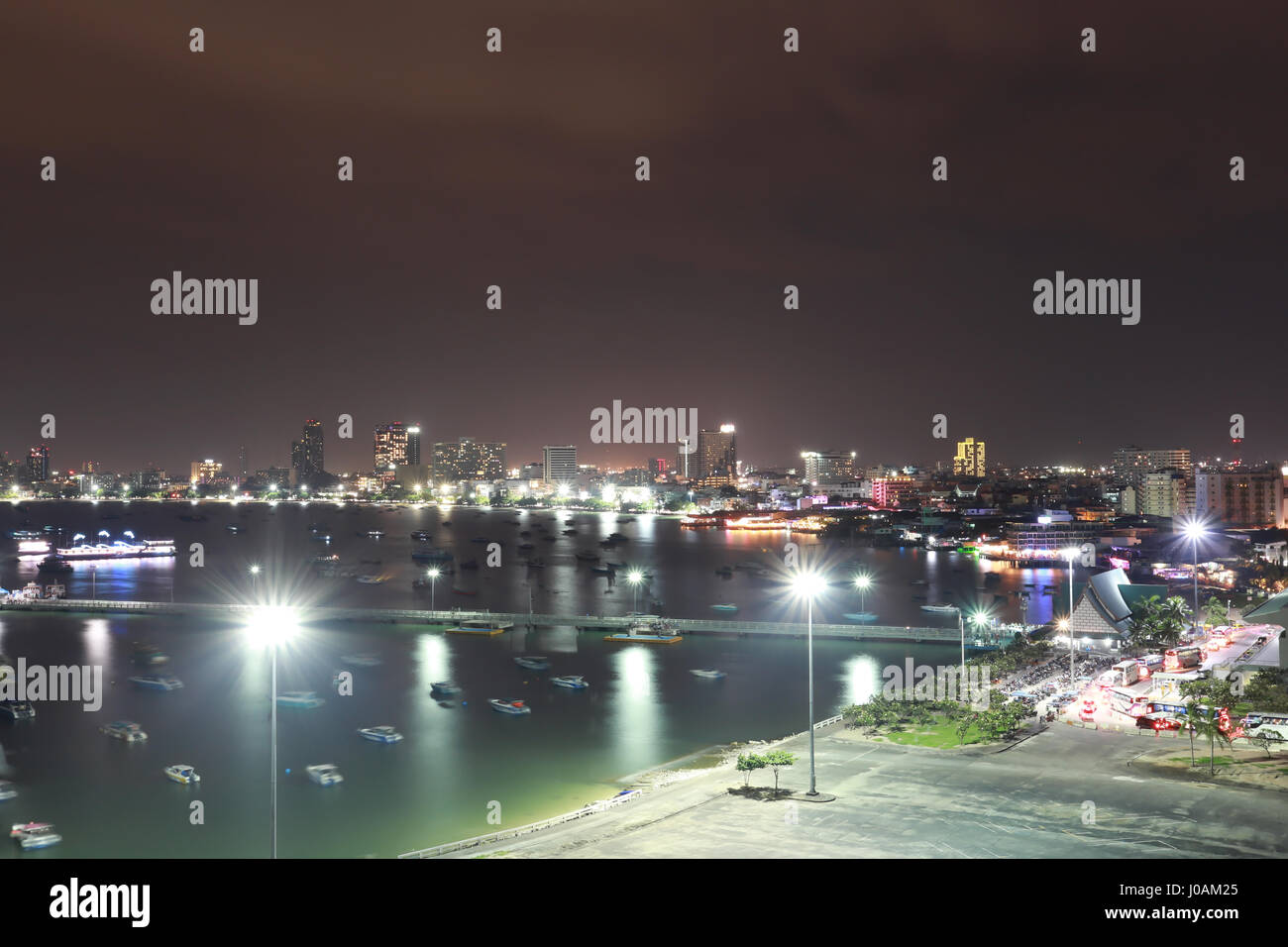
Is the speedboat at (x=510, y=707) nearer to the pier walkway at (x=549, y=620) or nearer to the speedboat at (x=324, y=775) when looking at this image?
the speedboat at (x=324, y=775)

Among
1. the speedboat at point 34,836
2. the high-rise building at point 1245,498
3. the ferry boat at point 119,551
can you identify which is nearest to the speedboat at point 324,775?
the speedboat at point 34,836

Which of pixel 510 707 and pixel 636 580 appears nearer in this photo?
pixel 510 707

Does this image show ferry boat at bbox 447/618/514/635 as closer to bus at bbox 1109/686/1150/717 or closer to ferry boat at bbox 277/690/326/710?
ferry boat at bbox 277/690/326/710

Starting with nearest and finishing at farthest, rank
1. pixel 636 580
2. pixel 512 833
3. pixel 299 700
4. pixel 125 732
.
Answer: pixel 512 833, pixel 125 732, pixel 299 700, pixel 636 580

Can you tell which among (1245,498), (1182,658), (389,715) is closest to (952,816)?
(1182,658)

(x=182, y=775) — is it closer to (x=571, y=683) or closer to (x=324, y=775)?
(x=324, y=775)

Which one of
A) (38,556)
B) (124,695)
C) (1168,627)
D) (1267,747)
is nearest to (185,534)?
(38,556)

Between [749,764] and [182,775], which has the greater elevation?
[749,764]

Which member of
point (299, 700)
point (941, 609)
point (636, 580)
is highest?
point (636, 580)
